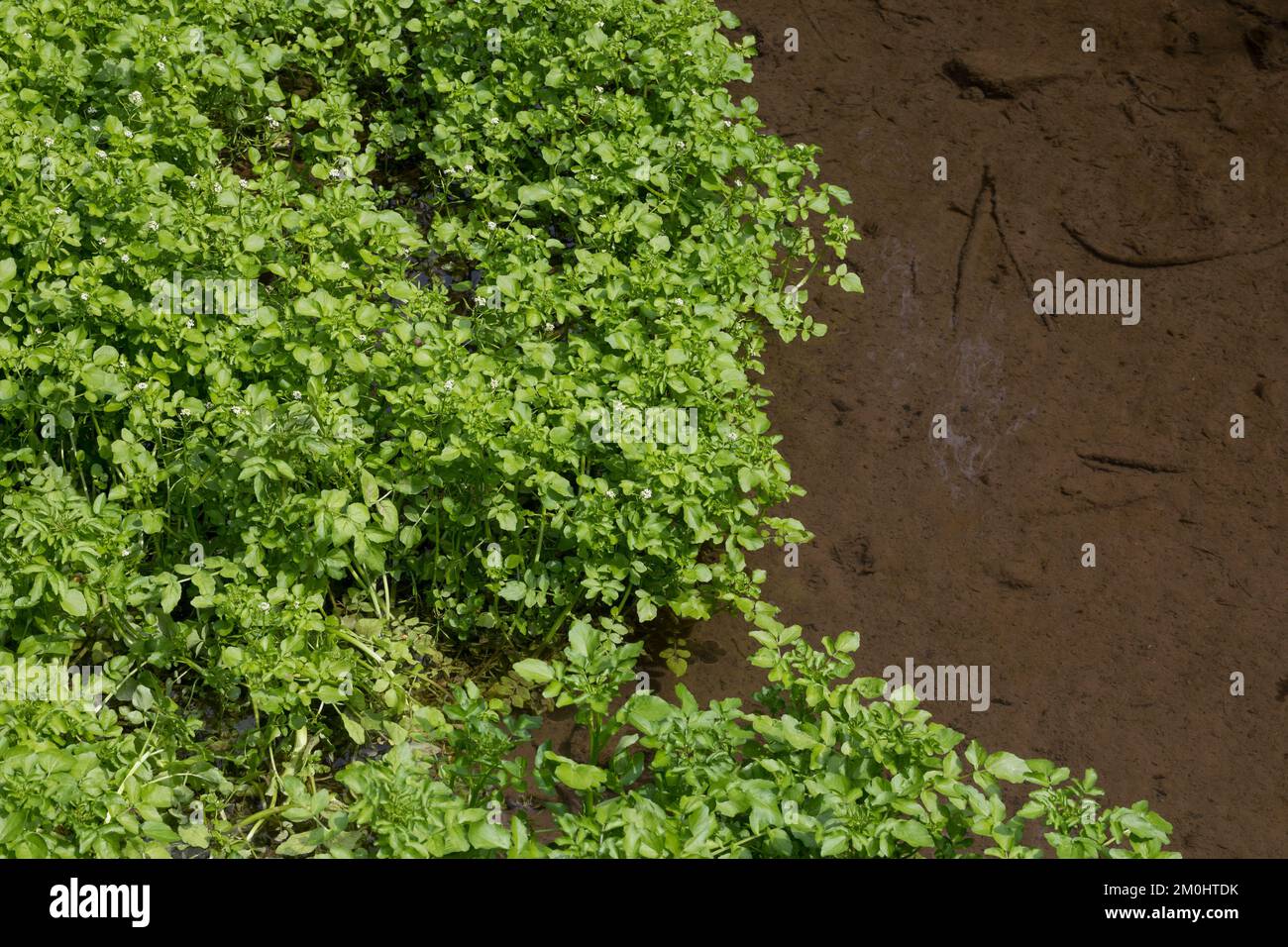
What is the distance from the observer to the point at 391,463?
14.8ft

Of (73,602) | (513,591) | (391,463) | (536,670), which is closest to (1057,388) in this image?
(513,591)

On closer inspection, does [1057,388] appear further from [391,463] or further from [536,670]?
[536,670]

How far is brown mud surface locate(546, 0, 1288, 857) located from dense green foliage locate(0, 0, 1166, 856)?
19.7 inches

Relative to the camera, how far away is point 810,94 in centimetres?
661

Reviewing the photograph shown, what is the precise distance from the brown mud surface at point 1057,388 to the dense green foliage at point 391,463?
1.65ft

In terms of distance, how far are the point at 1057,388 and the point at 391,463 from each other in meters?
2.68

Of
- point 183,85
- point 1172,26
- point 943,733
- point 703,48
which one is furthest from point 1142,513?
point 183,85

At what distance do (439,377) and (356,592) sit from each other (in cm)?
82

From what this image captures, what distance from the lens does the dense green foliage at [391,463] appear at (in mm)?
3100

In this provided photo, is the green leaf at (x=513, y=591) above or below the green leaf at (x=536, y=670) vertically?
above

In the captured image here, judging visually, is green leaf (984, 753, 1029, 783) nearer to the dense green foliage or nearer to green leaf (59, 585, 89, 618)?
the dense green foliage

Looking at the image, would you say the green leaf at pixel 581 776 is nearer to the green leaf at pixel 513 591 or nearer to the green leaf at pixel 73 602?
the green leaf at pixel 513 591

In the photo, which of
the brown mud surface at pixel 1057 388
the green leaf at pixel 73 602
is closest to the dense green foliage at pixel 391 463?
the green leaf at pixel 73 602

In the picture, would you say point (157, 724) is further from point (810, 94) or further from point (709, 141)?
point (810, 94)
